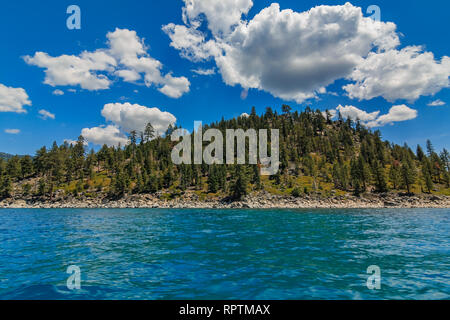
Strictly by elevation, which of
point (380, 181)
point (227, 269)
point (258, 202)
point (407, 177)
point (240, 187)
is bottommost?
point (258, 202)

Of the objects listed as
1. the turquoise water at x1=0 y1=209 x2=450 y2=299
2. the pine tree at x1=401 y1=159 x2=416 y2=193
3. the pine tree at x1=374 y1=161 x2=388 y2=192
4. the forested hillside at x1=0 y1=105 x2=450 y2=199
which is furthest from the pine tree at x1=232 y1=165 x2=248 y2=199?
the turquoise water at x1=0 y1=209 x2=450 y2=299

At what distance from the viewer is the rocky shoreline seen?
101312 mm

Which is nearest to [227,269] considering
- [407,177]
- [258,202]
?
[258,202]

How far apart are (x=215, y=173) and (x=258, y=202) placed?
36.1 metres

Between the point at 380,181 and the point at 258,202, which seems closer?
the point at 258,202

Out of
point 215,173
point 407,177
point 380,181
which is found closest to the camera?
point 407,177

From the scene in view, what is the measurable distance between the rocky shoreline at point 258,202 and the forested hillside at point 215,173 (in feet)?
18.1

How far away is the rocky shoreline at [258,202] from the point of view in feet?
332

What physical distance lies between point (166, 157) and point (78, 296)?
531 feet

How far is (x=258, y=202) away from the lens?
109 m

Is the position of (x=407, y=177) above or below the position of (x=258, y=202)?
above

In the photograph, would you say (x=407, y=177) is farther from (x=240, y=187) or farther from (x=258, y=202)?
(x=240, y=187)

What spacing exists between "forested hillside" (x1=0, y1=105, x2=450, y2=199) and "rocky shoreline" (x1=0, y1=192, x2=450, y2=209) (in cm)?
552

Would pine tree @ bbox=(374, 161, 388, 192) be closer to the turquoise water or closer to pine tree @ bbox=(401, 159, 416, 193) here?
pine tree @ bbox=(401, 159, 416, 193)
